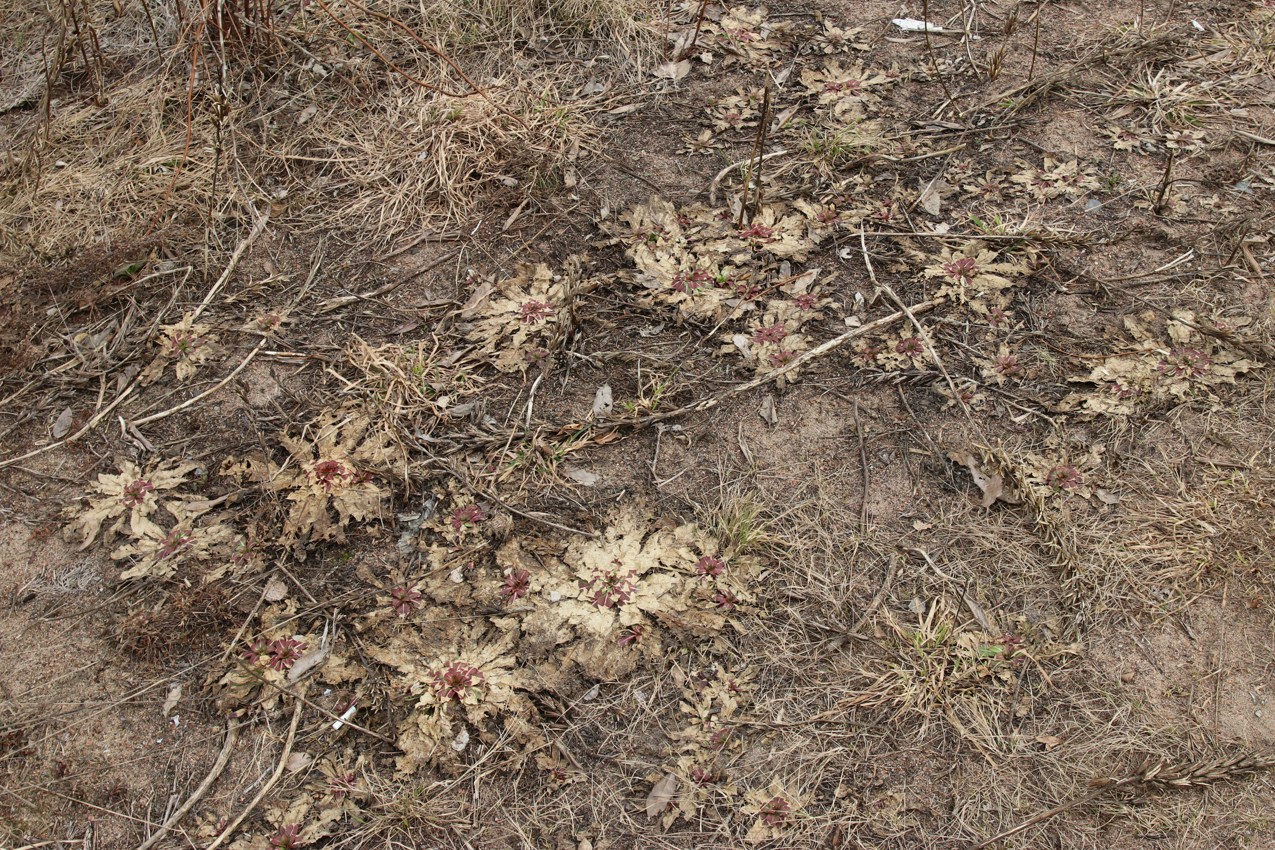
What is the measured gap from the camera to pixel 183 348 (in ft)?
9.46

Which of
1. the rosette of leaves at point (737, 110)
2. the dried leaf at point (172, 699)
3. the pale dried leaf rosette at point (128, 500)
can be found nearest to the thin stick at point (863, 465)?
the rosette of leaves at point (737, 110)

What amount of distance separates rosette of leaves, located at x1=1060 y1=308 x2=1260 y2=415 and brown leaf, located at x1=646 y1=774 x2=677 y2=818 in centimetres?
153

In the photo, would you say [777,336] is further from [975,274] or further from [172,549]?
[172,549]

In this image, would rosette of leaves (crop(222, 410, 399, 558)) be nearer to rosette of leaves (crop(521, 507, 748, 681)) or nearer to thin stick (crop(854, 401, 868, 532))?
rosette of leaves (crop(521, 507, 748, 681))

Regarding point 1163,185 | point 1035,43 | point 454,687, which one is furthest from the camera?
point 1035,43

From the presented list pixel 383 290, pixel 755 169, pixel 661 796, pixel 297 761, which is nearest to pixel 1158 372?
pixel 755 169

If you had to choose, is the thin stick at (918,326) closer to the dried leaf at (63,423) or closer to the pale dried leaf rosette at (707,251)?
the pale dried leaf rosette at (707,251)

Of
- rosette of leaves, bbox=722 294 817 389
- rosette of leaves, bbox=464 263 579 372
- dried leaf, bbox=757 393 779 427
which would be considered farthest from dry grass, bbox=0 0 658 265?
dried leaf, bbox=757 393 779 427

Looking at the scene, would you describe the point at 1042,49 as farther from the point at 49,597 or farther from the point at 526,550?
the point at 49,597

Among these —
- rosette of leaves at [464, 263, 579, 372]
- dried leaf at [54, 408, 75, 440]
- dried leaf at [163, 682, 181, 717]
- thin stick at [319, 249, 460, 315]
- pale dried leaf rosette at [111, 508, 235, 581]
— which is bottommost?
dried leaf at [163, 682, 181, 717]

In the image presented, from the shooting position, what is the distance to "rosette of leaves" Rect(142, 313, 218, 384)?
285 centimetres

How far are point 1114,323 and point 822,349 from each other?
0.90 metres

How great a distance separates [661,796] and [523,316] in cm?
150

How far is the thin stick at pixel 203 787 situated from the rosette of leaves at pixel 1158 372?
238cm
